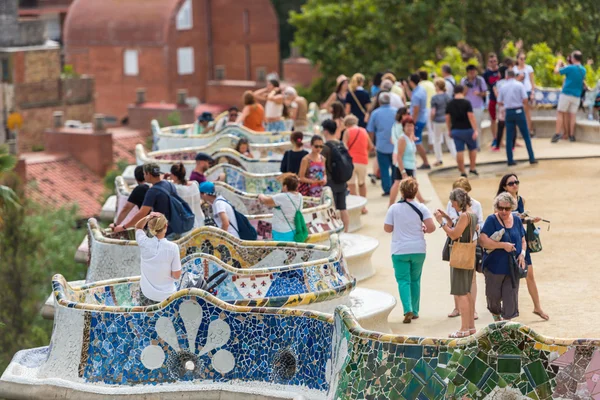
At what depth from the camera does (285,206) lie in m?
13.2

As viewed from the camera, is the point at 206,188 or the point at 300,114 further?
the point at 300,114

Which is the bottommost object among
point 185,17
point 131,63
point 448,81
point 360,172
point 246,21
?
point 131,63

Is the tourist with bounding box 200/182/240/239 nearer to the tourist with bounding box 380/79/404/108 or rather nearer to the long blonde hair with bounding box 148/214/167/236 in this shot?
the long blonde hair with bounding box 148/214/167/236

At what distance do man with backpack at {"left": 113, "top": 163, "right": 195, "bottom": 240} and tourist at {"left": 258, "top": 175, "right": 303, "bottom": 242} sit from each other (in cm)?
76

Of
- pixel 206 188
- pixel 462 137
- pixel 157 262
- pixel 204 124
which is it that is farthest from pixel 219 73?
pixel 157 262

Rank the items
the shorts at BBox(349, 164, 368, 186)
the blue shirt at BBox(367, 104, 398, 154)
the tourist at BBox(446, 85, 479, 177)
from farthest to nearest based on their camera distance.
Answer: the tourist at BBox(446, 85, 479, 177), the blue shirt at BBox(367, 104, 398, 154), the shorts at BBox(349, 164, 368, 186)

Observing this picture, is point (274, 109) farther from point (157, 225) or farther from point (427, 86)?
point (157, 225)

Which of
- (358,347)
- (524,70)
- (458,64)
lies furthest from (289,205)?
(458,64)

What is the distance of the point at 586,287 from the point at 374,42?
1190 inches

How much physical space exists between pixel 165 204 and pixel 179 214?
223 millimetres

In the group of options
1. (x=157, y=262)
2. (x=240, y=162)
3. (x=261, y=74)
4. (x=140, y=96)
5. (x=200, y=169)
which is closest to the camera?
(x=157, y=262)

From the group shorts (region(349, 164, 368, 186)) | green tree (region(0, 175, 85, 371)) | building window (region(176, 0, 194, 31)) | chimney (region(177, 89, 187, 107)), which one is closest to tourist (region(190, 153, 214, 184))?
shorts (region(349, 164, 368, 186))

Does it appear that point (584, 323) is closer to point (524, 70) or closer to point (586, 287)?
point (586, 287)

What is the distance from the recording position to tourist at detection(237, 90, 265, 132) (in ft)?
67.6
